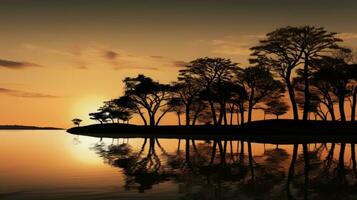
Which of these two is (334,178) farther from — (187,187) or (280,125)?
(280,125)

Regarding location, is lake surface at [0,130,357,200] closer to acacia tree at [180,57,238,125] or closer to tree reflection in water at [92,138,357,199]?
tree reflection in water at [92,138,357,199]

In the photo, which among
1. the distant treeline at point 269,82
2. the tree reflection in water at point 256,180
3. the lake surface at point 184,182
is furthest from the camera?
the distant treeline at point 269,82

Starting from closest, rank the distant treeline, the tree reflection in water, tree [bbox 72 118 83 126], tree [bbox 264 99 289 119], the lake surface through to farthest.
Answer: the lake surface < the tree reflection in water < the distant treeline < tree [bbox 264 99 289 119] < tree [bbox 72 118 83 126]

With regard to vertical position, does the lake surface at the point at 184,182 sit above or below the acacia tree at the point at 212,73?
below

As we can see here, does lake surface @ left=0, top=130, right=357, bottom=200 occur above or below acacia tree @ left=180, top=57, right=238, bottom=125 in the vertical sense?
below

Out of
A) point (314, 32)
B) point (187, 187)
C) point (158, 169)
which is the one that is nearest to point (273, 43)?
point (314, 32)

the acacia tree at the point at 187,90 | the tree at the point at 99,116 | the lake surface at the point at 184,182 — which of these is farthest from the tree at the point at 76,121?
the lake surface at the point at 184,182

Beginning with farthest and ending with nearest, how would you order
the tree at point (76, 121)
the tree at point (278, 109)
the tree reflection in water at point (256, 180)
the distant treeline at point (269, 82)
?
the tree at point (76, 121) → the tree at point (278, 109) → the distant treeline at point (269, 82) → the tree reflection in water at point (256, 180)

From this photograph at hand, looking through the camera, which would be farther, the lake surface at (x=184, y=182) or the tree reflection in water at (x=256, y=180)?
the tree reflection in water at (x=256, y=180)

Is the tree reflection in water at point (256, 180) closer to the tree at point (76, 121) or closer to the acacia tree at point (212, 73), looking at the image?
the acacia tree at point (212, 73)

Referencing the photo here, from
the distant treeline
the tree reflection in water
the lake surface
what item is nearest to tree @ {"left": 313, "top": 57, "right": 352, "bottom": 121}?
the distant treeline

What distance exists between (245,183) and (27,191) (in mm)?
7650

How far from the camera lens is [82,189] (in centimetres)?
1403

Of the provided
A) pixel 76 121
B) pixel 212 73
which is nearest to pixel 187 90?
pixel 212 73
